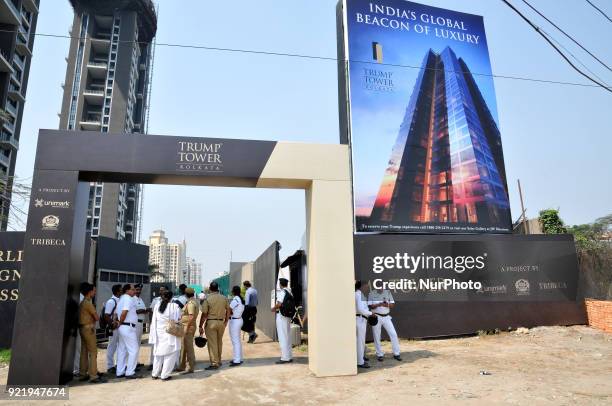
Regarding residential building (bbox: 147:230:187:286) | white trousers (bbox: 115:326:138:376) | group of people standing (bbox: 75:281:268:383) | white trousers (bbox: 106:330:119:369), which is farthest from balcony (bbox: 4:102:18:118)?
residential building (bbox: 147:230:187:286)

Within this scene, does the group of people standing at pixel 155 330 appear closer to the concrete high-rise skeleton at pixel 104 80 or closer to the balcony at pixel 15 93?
the balcony at pixel 15 93

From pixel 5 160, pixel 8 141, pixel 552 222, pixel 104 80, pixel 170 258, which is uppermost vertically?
pixel 104 80

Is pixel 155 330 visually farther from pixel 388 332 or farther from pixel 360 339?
pixel 388 332

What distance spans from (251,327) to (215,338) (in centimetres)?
377

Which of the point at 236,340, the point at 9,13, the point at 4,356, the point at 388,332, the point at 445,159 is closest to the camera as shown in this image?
the point at 236,340

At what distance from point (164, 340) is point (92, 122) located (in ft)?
221

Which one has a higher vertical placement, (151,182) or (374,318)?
(151,182)

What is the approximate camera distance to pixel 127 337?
7070 mm

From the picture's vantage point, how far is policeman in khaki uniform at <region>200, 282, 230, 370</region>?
780 centimetres

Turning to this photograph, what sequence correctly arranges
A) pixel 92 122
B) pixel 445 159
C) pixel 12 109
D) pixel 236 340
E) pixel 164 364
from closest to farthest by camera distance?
pixel 164 364 → pixel 236 340 → pixel 445 159 → pixel 12 109 → pixel 92 122

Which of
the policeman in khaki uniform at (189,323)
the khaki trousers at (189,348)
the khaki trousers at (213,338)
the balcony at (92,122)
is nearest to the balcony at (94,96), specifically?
the balcony at (92,122)

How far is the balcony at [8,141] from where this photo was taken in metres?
43.3

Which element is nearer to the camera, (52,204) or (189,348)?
(52,204)

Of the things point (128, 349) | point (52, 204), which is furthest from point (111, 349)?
point (52, 204)
